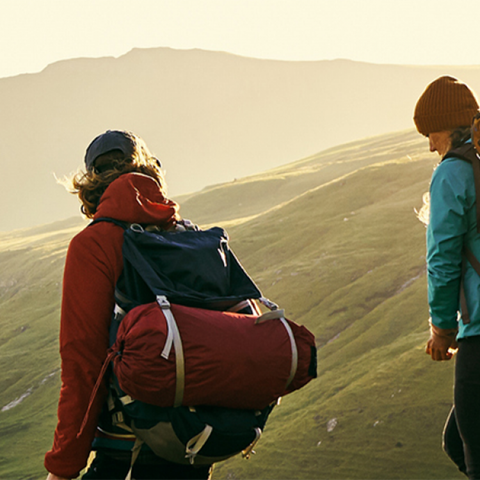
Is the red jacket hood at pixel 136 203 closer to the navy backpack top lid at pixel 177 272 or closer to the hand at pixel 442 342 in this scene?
the navy backpack top lid at pixel 177 272

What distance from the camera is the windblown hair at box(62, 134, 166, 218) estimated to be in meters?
4.80

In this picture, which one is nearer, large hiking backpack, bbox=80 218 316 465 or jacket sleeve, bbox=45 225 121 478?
large hiking backpack, bbox=80 218 316 465

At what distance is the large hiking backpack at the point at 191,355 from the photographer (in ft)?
13.0

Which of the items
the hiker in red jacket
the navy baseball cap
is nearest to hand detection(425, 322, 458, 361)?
the hiker in red jacket

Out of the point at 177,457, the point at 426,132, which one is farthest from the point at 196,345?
the point at 426,132

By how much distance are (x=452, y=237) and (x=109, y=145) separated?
2.36 m

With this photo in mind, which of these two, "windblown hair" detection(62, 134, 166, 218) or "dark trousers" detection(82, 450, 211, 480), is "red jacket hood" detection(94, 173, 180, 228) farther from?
"dark trousers" detection(82, 450, 211, 480)

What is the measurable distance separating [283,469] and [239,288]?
882 centimetres

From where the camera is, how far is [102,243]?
440 cm

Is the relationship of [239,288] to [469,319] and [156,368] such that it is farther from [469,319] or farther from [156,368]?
[469,319]

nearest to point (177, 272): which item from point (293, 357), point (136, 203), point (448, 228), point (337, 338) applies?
point (136, 203)

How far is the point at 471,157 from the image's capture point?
16.4 ft

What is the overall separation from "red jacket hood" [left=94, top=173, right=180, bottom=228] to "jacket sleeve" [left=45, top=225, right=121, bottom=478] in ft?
0.80

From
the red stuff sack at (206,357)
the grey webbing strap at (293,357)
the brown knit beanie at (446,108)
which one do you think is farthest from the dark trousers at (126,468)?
the brown knit beanie at (446,108)
